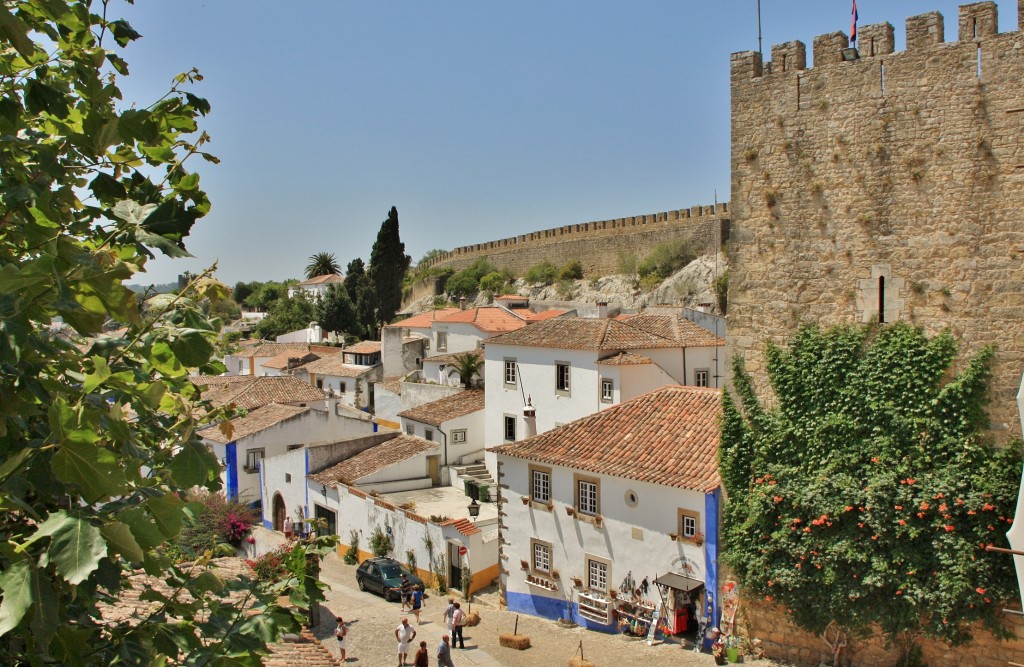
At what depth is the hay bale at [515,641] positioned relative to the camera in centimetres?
1531

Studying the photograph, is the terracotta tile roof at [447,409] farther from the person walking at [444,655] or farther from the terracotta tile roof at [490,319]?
the person walking at [444,655]

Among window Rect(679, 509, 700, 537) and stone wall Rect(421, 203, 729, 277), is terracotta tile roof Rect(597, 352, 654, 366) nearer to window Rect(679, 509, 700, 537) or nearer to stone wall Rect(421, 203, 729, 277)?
window Rect(679, 509, 700, 537)

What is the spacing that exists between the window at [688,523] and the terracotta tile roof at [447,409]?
496 inches

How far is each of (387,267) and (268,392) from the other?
994 inches

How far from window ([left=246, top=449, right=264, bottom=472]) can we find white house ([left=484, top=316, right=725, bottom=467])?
23.8ft

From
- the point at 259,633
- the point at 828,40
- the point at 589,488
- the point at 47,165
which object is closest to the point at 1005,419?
the point at 828,40

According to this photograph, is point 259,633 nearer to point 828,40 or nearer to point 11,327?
point 11,327

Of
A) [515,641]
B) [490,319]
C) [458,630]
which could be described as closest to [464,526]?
[458,630]

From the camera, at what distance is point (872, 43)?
1171cm

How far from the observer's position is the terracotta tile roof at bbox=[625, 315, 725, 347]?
1022 inches

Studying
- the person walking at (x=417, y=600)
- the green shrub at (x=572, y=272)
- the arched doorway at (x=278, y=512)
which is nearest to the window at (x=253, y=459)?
the arched doorway at (x=278, y=512)

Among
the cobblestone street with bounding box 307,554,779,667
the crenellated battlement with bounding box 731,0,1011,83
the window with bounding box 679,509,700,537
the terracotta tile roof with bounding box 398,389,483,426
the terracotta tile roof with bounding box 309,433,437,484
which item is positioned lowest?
the cobblestone street with bounding box 307,554,779,667

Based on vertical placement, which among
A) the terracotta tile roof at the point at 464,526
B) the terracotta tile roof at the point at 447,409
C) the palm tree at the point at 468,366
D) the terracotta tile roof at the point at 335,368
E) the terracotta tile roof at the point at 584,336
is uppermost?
the terracotta tile roof at the point at 584,336

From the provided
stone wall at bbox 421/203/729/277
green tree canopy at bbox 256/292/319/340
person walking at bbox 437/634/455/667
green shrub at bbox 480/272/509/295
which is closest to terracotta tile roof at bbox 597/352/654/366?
person walking at bbox 437/634/455/667
